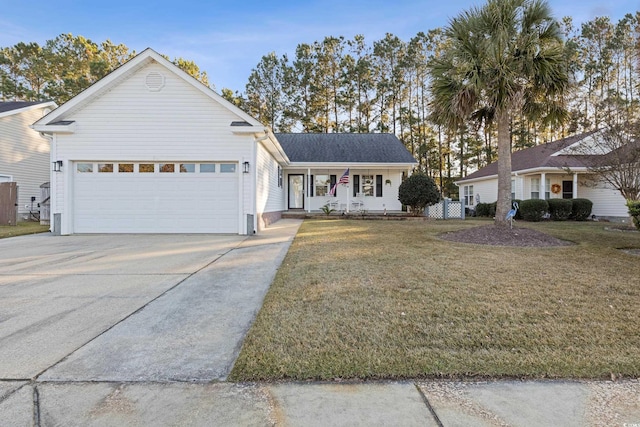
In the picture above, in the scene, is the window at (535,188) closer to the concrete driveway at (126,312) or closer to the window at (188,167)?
the concrete driveway at (126,312)

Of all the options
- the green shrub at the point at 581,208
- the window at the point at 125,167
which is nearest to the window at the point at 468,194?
the green shrub at the point at 581,208

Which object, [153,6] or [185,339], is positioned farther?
[153,6]

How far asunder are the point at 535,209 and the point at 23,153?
24812mm

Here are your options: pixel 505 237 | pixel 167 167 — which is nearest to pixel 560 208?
pixel 505 237

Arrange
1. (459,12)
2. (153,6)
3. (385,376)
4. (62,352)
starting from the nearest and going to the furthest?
(385,376) → (62,352) → (459,12) → (153,6)

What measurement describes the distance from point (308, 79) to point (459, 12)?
858 inches

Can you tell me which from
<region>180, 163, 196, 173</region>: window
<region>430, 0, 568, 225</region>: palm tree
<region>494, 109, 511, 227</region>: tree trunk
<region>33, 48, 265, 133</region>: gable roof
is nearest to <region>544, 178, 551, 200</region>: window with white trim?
<region>430, 0, 568, 225</region>: palm tree

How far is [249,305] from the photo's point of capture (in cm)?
375

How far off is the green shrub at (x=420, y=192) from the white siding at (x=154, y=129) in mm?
8234

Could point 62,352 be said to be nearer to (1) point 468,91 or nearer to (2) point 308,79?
(1) point 468,91

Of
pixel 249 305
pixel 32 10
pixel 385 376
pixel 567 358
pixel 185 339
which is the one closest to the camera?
pixel 385 376

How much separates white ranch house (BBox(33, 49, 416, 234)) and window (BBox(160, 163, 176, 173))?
0.10ft

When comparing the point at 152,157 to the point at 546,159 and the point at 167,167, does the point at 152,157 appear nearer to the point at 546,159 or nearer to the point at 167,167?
the point at 167,167

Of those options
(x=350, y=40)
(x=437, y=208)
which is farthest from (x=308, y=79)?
(x=437, y=208)
